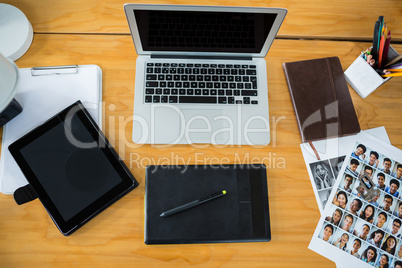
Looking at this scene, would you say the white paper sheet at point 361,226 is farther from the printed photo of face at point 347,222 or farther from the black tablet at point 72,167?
the black tablet at point 72,167

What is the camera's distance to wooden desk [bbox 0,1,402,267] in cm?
78

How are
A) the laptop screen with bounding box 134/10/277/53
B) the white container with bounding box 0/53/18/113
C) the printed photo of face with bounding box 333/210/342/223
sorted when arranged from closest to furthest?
the white container with bounding box 0/53/18/113 < the laptop screen with bounding box 134/10/277/53 < the printed photo of face with bounding box 333/210/342/223

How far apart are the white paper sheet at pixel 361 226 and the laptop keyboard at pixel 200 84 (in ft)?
1.24

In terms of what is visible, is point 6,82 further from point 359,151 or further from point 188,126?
point 359,151

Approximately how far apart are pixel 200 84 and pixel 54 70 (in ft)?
1.43

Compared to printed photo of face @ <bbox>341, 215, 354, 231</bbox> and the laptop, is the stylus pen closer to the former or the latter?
the laptop

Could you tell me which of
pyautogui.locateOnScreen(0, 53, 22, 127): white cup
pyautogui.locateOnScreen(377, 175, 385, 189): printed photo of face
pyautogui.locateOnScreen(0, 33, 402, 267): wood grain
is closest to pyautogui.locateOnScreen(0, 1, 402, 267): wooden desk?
pyautogui.locateOnScreen(0, 33, 402, 267): wood grain

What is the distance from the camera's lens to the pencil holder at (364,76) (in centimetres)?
83

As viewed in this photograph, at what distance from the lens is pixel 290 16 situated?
957 mm

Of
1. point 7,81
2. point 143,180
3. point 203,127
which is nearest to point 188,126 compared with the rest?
point 203,127

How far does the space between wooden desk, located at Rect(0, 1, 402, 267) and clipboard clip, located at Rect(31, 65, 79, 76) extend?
39 mm

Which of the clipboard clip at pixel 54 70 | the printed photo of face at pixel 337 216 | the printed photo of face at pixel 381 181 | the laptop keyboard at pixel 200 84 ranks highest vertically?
the clipboard clip at pixel 54 70

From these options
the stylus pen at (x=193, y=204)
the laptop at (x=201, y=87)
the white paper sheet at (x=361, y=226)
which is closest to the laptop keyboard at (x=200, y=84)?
the laptop at (x=201, y=87)

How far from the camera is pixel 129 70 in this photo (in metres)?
0.90
